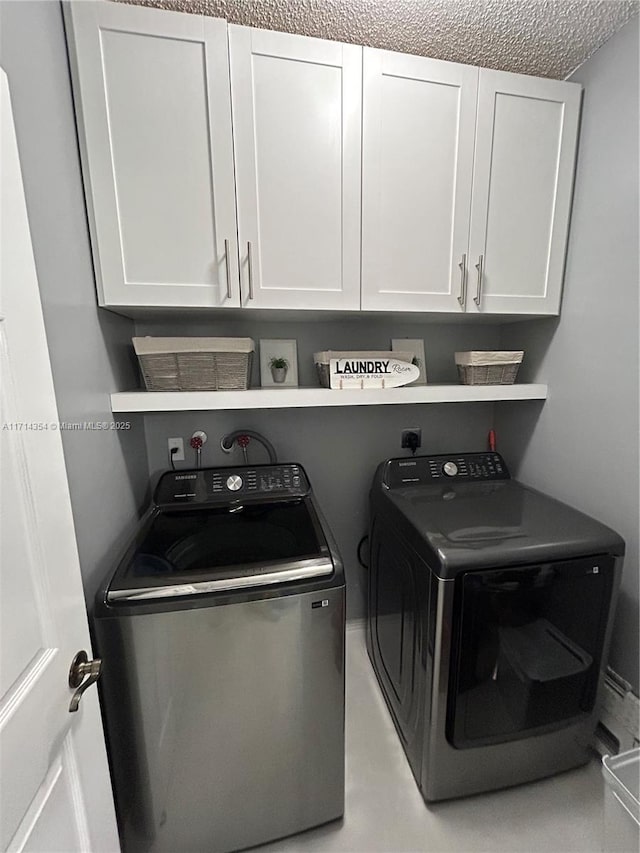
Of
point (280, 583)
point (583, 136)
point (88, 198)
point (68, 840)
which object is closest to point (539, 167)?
point (583, 136)

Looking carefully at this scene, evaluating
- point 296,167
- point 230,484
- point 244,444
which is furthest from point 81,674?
point 296,167

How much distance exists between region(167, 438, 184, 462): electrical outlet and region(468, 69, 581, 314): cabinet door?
1364mm

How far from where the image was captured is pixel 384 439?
1920mm

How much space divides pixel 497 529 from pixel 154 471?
144 centimetres

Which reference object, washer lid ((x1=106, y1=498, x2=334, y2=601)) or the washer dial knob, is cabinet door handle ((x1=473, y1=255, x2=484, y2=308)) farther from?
the washer dial knob

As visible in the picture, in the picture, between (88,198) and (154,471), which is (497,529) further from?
(88,198)

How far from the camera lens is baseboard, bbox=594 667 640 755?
131cm

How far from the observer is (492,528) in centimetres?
125

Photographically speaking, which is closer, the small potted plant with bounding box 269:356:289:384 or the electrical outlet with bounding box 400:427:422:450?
the small potted plant with bounding box 269:356:289:384

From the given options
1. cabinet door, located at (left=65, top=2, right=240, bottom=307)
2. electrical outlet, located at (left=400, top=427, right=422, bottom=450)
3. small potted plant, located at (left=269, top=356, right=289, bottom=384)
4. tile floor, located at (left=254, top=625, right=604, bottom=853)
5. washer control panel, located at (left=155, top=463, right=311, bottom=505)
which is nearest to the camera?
cabinet door, located at (left=65, top=2, right=240, bottom=307)

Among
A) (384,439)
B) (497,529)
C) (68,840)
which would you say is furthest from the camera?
(384,439)

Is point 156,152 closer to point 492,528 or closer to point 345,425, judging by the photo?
point 345,425

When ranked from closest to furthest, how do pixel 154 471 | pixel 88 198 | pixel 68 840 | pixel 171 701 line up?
pixel 68 840, pixel 171 701, pixel 88 198, pixel 154 471

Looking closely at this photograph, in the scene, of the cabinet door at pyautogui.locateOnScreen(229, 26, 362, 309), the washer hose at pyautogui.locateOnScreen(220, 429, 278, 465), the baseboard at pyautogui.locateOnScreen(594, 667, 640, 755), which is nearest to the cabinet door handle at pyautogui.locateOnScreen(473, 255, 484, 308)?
the cabinet door at pyautogui.locateOnScreen(229, 26, 362, 309)
